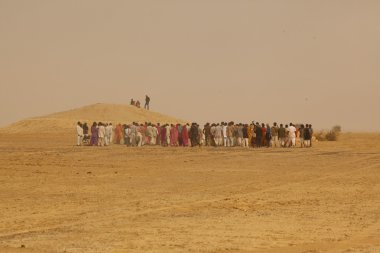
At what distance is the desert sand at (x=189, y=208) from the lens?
9688mm

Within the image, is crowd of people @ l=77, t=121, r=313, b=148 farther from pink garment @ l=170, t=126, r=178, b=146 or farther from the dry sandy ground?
the dry sandy ground

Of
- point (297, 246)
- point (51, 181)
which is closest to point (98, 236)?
point (297, 246)

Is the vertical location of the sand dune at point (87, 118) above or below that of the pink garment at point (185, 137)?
above

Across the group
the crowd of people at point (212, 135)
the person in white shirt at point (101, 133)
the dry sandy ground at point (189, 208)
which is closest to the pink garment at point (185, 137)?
the crowd of people at point (212, 135)

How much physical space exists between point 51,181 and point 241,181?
5.12m

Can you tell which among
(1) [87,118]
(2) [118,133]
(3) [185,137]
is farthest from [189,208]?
(1) [87,118]

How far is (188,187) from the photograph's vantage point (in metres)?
18.0

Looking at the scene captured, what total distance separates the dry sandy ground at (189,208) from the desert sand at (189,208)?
17 mm

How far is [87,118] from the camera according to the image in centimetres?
7444

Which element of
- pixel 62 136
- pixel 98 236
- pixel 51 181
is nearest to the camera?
pixel 98 236

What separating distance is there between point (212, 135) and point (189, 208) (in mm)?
30413

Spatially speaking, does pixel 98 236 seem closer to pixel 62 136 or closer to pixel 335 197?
pixel 335 197

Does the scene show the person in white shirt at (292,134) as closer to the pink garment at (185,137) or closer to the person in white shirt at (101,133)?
the pink garment at (185,137)

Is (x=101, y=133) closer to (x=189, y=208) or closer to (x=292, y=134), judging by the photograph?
(x=292, y=134)
